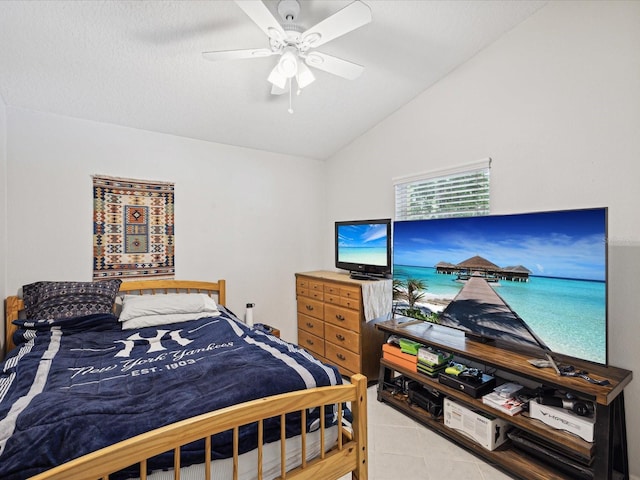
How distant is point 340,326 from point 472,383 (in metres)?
1.38

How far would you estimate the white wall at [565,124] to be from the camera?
6.15 ft

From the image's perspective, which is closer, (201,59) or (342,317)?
(201,59)

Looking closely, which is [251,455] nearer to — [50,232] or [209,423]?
[209,423]

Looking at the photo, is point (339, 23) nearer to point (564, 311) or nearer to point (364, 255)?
point (564, 311)

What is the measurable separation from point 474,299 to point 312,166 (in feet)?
8.89

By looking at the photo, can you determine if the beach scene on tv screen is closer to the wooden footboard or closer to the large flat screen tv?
the large flat screen tv

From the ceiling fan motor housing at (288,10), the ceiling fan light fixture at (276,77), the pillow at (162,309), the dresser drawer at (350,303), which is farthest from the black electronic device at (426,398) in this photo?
the ceiling fan motor housing at (288,10)

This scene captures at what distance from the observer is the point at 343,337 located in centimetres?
324

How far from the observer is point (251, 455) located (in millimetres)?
1294

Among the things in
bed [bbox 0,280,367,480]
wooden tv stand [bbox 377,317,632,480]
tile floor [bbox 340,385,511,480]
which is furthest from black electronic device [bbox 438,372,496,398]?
bed [bbox 0,280,367,480]

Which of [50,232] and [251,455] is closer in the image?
[251,455]

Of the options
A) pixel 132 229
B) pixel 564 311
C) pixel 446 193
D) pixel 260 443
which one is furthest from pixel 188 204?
pixel 564 311

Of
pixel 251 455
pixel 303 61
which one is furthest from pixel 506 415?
pixel 303 61

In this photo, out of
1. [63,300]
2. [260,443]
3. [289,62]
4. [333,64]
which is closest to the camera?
[260,443]
